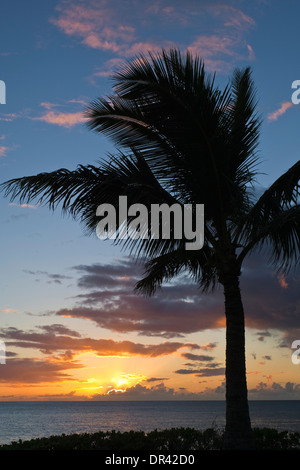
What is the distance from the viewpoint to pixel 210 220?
1023cm

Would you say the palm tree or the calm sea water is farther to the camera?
the calm sea water

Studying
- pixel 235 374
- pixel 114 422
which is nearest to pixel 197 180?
pixel 235 374

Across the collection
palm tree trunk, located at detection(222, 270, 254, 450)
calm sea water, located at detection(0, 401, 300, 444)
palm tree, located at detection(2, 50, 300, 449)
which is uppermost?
palm tree, located at detection(2, 50, 300, 449)

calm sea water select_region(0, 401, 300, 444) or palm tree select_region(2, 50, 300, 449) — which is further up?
palm tree select_region(2, 50, 300, 449)

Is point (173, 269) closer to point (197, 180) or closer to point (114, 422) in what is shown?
point (197, 180)

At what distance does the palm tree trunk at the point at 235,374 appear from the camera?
28.1 ft

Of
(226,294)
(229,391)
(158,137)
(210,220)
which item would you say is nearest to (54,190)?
(158,137)

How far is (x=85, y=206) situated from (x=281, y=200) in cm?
413

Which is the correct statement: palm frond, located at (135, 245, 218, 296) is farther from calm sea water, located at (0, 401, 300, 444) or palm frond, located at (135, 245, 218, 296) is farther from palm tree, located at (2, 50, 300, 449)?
calm sea water, located at (0, 401, 300, 444)

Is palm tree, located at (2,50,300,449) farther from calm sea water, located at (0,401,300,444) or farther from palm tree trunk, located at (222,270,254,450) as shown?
calm sea water, located at (0,401,300,444)

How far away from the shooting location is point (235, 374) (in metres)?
8.83

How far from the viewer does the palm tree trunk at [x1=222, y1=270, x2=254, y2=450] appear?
338 inches

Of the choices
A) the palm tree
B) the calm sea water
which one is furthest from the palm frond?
the calm sea water

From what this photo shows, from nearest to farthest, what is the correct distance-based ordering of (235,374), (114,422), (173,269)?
(235,374)
(173,269)
(114,422)
